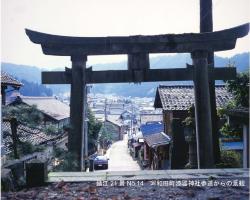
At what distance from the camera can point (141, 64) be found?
810 cm

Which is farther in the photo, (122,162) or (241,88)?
(122,162)

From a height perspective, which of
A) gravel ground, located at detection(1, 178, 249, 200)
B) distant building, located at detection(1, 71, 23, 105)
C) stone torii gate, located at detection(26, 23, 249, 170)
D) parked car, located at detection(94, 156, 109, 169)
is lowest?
parked car, located at detection(94, 156, 109, 169)

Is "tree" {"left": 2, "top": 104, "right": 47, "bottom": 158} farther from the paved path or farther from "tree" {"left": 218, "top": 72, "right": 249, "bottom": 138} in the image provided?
the paved path

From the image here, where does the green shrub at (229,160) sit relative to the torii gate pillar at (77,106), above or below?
below

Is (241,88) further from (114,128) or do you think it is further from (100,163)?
(114,128)

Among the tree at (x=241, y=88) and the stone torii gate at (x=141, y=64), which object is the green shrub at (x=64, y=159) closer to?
the stone torii gate at (x=141, y=64)

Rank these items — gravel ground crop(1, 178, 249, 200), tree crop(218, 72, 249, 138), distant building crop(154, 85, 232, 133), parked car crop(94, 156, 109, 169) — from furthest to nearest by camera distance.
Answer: parked car crop(94, 156, 109, 169) → distant building crop(154, 85, 232, 133) → tree crop(218, 72, 249, 138) → gravel ground crop(1, 178, 249, 200)

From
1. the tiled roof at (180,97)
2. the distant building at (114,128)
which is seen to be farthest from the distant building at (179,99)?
the distant building at (114,128)

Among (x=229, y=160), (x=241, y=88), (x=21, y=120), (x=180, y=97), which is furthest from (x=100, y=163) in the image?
(x=21, y=120)

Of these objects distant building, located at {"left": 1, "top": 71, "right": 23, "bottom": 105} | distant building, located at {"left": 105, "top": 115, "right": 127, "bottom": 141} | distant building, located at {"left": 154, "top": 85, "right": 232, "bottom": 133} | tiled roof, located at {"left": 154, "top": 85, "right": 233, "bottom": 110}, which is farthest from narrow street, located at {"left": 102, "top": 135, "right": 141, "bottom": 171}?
distant building, located at {"left": 105, "top": 115, "right": 127, "bottom": 141}

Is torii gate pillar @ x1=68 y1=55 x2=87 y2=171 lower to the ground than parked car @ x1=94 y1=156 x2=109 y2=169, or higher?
higher

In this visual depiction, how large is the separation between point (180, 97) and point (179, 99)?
9.0 inches

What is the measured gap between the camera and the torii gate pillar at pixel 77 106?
803cm

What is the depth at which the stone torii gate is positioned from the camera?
7.84m
